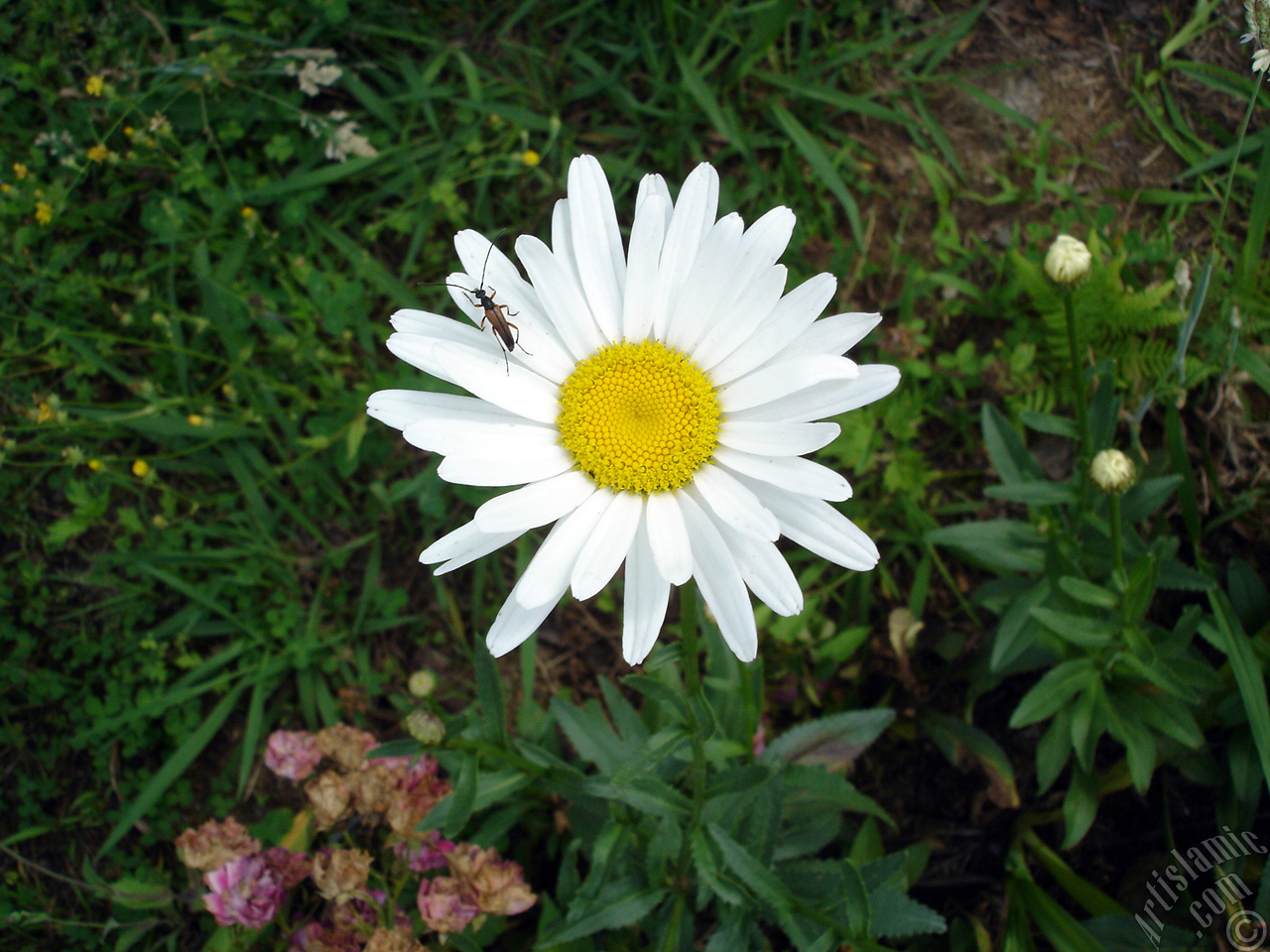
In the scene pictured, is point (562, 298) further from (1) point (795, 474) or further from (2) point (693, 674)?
(2) point (693, 674)

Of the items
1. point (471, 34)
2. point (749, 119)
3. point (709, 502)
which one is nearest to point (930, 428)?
point (749, 119)

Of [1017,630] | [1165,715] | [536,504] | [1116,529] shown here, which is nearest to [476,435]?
[536,504]

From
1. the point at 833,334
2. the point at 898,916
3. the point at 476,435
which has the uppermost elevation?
the point at 833,334

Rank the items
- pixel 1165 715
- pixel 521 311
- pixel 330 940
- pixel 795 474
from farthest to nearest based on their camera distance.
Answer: pixel 1165 715, pixel 330 940, pixel 521 311, pixel 795 474

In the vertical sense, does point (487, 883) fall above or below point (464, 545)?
below

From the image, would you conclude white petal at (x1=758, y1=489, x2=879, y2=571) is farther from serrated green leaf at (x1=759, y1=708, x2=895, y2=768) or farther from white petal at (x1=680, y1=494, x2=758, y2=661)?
serrated green leaf at (x1=759, y1=708, x2=895, y2=768)

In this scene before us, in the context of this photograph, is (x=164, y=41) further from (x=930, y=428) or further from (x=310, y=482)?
(x=930, y=428)
